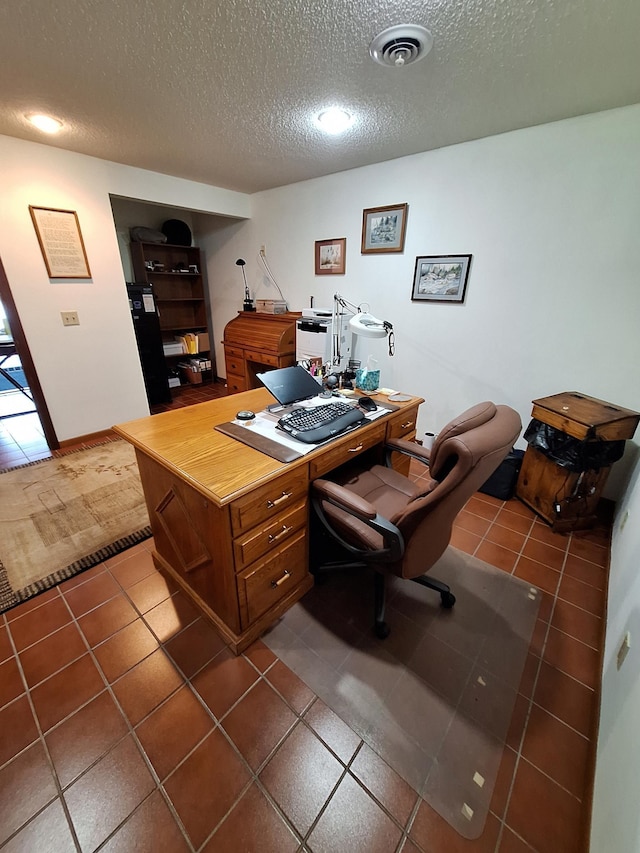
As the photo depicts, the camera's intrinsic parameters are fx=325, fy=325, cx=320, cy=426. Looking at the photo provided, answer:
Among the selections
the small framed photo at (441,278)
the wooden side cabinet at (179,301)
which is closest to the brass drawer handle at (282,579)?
the small framed photo at (441,278)

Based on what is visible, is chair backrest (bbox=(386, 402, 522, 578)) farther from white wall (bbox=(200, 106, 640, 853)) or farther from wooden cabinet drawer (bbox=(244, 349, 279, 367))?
wooden cabinet drawer (bbox=(244, 349, 279, 367))

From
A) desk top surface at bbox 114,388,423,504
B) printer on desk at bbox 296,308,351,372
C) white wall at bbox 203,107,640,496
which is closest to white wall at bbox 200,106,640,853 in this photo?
white wall at bbox 203,107,640,496

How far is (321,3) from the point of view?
117cm

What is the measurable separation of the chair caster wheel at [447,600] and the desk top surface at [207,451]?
881mm

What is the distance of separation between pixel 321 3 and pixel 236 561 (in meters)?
2.05

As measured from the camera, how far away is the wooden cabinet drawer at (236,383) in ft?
13.0

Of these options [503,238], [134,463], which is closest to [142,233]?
[134,463]

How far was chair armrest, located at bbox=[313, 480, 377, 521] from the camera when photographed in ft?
3.88

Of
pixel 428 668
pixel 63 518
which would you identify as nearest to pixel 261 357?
pixel 63 518

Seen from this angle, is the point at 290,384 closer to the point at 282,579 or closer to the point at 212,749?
the point at 282,579

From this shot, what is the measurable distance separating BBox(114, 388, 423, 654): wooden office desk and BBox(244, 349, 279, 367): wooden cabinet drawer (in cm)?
194

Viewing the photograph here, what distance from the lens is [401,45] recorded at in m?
1.37

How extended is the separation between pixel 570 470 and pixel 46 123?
3.94 metres

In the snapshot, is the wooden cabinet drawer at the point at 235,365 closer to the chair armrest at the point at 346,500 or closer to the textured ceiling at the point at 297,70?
the textured ceiling at the point at 297,70
